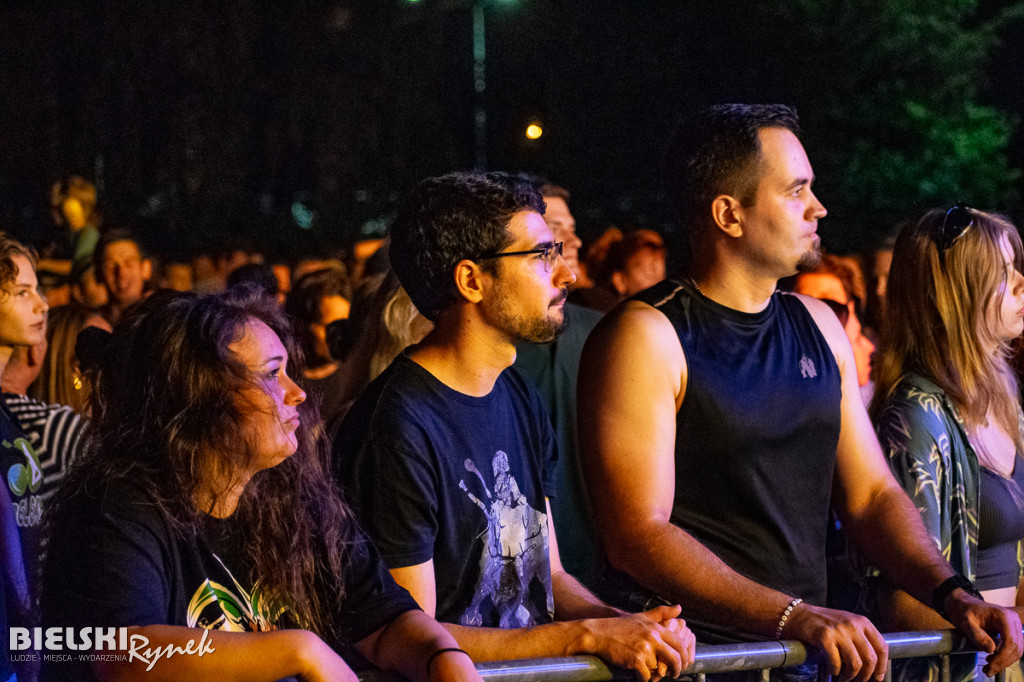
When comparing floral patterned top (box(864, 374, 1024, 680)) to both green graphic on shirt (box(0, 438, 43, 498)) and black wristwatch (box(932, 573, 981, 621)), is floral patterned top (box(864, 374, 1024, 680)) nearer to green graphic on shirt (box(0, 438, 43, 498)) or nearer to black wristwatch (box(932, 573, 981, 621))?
black wristwatch (box(932, 573, 981, 621))

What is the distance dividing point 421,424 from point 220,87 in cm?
1906

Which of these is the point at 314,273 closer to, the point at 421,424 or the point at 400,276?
the point at 400,276

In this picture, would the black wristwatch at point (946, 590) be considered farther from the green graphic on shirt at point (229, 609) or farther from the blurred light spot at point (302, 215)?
the blurred light spot at point (302, 215)

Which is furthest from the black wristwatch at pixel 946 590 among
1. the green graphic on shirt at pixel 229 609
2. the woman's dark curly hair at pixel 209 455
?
the green graphic on shirt at pixel 229 609

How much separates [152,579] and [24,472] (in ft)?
5.34

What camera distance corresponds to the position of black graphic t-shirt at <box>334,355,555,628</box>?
278 centimetres

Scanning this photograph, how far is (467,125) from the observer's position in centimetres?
2181

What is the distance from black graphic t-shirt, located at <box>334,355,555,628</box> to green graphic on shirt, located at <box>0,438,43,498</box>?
4.21 feet

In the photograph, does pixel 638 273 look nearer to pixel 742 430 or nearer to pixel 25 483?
pixel 742 430

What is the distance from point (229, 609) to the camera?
8.16 ft

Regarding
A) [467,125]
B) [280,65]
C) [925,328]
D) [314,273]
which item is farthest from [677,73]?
[925,328]

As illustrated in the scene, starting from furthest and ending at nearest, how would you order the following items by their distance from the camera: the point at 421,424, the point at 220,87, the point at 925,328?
the point at 220,87
the point at 925,328
the point at 421,424

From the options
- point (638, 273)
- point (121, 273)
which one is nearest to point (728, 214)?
point (638, 273)

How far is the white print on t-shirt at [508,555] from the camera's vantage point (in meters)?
2.91
